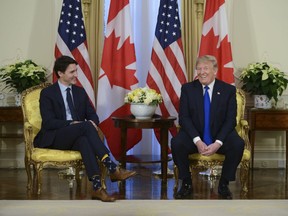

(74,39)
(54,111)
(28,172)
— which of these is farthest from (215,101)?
(74,39)

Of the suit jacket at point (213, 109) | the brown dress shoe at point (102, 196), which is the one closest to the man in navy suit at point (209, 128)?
the suit jacket at point (213, 109)

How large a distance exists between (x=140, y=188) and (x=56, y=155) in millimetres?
1095

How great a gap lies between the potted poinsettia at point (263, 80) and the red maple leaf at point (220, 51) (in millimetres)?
311

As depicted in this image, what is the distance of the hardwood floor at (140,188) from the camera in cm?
565

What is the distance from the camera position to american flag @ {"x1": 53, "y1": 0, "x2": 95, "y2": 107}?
7.11 m

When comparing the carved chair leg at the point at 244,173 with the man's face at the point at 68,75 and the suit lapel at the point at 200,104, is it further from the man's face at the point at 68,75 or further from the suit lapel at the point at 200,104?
the man's face at the point at 68,75

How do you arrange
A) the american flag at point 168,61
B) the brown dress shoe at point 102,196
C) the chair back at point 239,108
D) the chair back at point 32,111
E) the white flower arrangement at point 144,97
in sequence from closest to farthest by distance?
the brown dress shoe at point 102,196
the chair back at point 32,111
the chair back at point 239,108
the white flower arrangement at point 144,97
the american flag at point 168,61

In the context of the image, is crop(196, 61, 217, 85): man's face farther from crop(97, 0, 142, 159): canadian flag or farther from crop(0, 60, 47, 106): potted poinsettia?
crop(0, 60, 47, 106): potted poinsettia

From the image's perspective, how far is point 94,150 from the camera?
542 cm

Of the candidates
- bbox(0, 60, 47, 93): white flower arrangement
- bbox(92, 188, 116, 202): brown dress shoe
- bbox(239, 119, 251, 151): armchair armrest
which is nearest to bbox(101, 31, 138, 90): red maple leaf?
bbox(0, 60, 47, 93): white flower arrangement

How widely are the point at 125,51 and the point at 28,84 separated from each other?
1324 mm

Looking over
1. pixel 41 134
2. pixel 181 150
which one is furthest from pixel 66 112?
pixel 181 150

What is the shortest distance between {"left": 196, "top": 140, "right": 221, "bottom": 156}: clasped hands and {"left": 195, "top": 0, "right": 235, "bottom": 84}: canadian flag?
182 centimetres

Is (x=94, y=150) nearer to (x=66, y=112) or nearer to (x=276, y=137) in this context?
(x=66, y=112)
